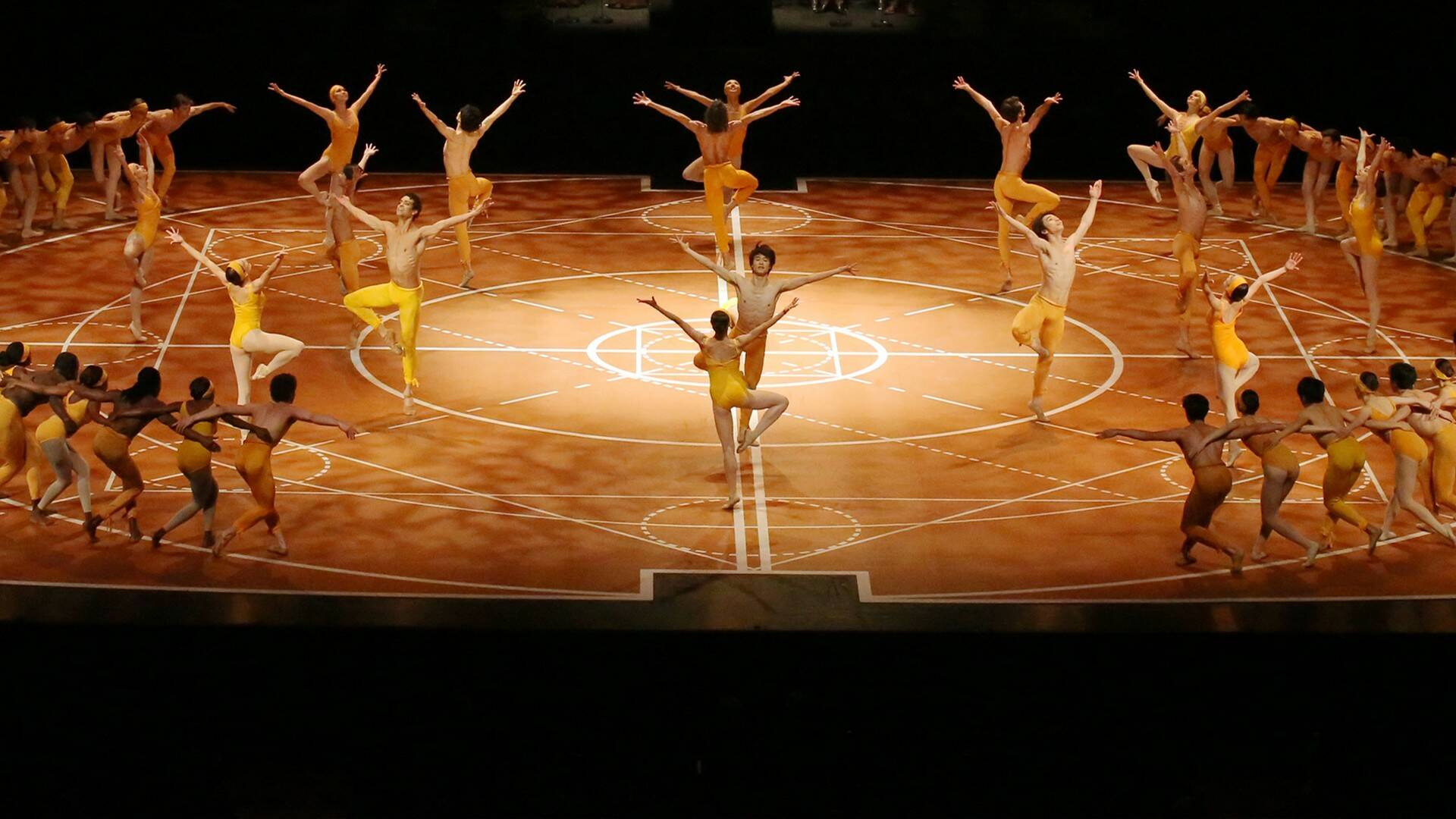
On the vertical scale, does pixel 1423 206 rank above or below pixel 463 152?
below

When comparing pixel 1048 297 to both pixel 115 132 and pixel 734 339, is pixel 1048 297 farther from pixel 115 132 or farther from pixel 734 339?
pixel 115 132

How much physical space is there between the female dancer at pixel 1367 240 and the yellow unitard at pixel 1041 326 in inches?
118

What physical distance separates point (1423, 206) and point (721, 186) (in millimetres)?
6695

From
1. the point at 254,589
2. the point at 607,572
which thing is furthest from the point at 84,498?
the point at 607,572

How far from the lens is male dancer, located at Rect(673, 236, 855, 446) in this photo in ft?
38.0

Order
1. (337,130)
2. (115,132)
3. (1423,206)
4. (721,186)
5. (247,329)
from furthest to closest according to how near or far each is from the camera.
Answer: (115,132), (1423,206), (337,130), (721,186), (247,329)

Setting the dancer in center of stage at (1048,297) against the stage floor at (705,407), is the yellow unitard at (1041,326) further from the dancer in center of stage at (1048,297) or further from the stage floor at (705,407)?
the stage floor at (705,407)

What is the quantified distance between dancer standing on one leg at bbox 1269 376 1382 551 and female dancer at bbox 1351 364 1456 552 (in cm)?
19

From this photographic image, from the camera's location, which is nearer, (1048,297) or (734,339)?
(734,339)

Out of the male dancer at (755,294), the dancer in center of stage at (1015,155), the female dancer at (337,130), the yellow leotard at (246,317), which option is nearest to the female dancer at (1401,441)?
the male dancer at (755,294)

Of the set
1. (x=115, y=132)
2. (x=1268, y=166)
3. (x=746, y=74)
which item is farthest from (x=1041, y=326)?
(x=115, y=132)

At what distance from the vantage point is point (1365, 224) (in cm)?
1410

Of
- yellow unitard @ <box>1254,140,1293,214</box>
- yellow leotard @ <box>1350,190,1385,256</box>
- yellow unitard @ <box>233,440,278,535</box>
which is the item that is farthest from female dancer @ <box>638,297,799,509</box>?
yellow unitard @ <box>1254,140,1293,214</box>

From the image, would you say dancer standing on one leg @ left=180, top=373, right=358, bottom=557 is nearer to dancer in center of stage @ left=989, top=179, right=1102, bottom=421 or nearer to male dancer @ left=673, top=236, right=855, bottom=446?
male dancer @ left=673, top=236, right=855, bottom=446
